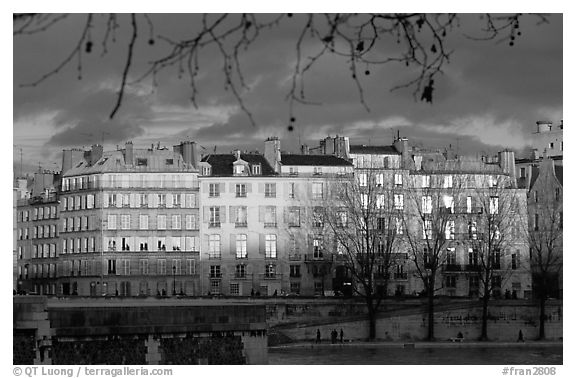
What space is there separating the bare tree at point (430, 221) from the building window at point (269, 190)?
4318 mm

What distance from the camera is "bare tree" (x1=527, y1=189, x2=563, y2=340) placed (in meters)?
37.2

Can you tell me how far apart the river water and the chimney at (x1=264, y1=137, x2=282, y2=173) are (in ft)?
34.9

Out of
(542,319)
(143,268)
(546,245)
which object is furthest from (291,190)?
(542,319)

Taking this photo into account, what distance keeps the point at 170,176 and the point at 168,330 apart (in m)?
24.6

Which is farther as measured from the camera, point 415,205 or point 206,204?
point 206,204

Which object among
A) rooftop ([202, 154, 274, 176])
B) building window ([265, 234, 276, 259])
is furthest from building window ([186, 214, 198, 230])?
building window ([265, 234, 276, 259])

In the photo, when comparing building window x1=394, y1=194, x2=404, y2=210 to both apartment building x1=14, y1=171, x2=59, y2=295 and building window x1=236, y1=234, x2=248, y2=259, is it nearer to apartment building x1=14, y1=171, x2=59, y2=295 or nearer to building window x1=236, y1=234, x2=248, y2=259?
building window x1=236, y1=234, x2=248, y2=259

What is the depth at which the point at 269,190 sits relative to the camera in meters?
44.8

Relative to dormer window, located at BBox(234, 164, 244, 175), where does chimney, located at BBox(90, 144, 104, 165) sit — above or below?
above
